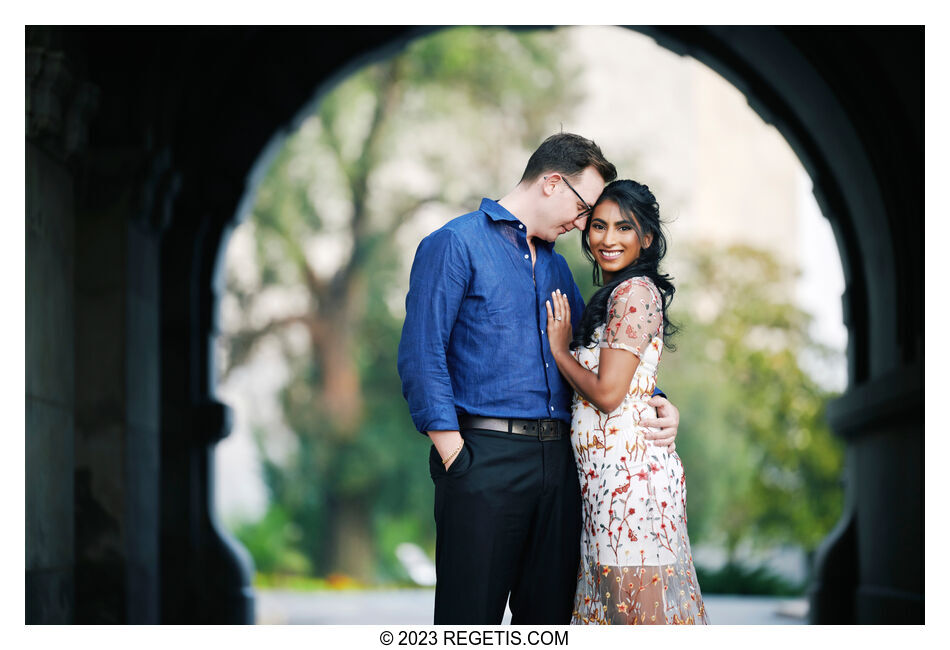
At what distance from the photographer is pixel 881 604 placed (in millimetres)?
6340

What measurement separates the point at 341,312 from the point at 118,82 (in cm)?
1334

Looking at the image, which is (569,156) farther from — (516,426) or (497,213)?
(516,426)

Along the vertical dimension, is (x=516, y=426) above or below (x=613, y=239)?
below

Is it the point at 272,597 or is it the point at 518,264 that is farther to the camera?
the point at 272,597

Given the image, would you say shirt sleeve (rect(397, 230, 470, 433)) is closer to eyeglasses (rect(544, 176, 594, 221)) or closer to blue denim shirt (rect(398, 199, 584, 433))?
blue denim shirt (rect(398, 199, 584, 433))

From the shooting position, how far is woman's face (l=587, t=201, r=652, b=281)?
12.8 feet

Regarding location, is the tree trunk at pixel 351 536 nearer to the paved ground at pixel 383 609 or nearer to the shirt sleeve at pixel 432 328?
the paved ground at pixel 383 609

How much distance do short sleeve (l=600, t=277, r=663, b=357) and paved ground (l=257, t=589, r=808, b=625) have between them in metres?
4.41

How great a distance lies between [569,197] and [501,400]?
2.41 ft

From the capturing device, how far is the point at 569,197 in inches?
154

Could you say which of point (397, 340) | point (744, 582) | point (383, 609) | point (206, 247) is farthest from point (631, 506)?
point (397, 340)

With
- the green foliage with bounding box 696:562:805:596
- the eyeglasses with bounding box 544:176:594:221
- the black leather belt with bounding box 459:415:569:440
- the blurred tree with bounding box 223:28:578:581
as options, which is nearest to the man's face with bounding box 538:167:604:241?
the eyeglasses with bounding box 544:176:594:221

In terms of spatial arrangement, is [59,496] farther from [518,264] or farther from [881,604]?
[881,604]
